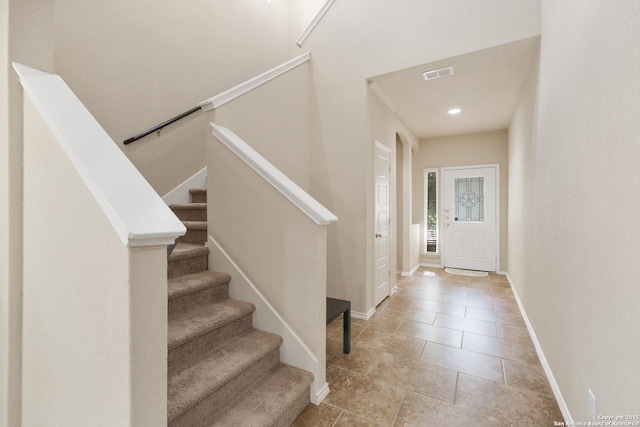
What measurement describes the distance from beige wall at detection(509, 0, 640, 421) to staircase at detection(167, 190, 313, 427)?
1.54 m

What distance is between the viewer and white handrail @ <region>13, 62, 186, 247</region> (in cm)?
93

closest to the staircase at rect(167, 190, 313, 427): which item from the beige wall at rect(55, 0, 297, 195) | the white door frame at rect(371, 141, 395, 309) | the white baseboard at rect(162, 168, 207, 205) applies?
the white baseboard at rect(162, 168, 207, 205)

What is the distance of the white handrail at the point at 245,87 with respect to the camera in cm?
238

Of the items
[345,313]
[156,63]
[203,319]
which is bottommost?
→ [345,313]

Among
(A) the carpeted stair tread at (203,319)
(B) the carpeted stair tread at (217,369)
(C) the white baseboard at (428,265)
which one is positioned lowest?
(C) the white baseboard at (428,265)

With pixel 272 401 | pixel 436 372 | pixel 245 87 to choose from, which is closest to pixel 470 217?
pixel 436 372

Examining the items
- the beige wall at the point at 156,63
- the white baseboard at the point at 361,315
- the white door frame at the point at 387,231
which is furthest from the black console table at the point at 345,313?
the beige wall at the point at 156,63

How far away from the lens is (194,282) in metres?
2.00

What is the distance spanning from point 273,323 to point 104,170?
1.44 meters

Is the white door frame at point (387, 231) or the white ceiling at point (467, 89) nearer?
the white ceiling at point (467, 89)

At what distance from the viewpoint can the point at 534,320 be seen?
2.79m

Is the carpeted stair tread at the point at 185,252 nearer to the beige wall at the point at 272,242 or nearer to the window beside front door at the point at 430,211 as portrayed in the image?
the beige wall at the point at 272,242

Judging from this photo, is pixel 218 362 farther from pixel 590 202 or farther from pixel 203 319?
pixel 590 202

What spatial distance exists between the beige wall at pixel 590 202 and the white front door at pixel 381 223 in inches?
65.4
